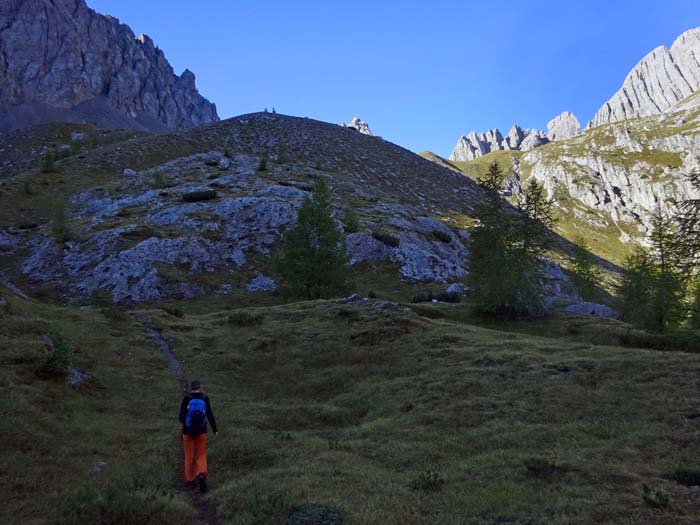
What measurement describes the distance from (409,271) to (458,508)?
2161 inches

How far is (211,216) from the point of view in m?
73.2

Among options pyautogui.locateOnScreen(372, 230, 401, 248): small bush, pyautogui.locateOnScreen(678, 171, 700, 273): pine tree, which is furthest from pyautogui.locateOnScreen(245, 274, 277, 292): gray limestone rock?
pyautogui.locateOnScreen(678, 171, 700, 273): pine tree

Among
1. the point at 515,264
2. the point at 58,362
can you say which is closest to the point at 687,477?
the point at 58,362

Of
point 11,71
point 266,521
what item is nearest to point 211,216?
point 266,521

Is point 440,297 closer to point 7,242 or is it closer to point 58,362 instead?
point 58,362

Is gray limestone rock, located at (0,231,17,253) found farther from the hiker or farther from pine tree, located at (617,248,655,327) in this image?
pine tree, located at (617,248,655,327)

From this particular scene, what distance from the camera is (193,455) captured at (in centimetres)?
1347

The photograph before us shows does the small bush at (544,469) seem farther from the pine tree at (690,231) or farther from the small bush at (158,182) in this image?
the small bush at (158,182)

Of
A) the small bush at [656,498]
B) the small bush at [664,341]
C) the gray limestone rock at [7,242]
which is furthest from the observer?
the gray limestone rock at [7,242]

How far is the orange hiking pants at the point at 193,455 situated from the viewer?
13.2 metres

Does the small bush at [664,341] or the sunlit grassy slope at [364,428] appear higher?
the small bush at [664,341]

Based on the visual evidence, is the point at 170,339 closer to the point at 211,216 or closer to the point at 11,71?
the point at 211,216

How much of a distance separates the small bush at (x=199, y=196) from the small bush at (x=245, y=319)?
48.8 metres

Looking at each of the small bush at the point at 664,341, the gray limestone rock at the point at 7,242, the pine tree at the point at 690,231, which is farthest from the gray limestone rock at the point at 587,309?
the gray limestone rock at the point at 7,242
